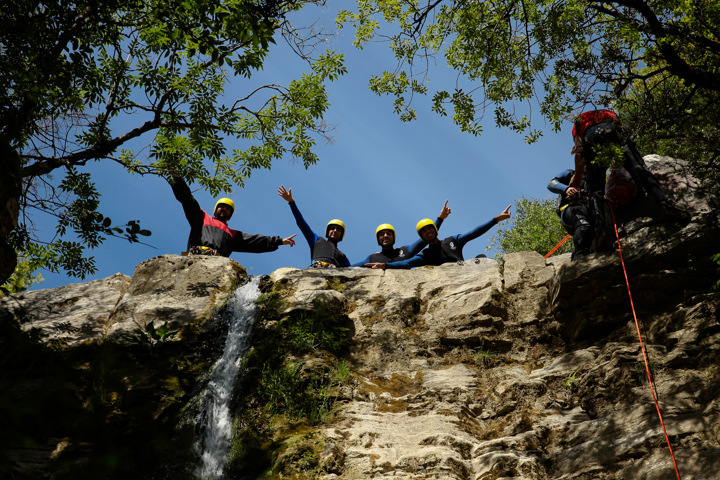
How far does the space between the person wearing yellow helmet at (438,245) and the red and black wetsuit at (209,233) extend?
300cm

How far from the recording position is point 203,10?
233 inches

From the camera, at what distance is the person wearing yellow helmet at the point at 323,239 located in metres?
11.9

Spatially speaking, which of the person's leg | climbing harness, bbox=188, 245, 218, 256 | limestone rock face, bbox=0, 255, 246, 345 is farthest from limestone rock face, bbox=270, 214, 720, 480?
climbing harness, bbox=188, 245, 218, 256

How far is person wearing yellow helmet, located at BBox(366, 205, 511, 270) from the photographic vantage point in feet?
37.4

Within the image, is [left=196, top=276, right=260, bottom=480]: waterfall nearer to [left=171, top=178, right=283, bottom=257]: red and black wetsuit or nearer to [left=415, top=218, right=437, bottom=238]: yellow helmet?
[left=171, top=178, right=283, bottom=257]: red and black wetsuit

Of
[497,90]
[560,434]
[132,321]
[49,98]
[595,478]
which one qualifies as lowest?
[595,478]

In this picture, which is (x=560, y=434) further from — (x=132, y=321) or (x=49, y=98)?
(x=49, y=98)

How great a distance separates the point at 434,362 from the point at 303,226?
207 inches

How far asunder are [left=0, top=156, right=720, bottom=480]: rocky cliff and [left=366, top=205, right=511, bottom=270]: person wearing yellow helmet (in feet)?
2.27

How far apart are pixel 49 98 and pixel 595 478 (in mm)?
7841

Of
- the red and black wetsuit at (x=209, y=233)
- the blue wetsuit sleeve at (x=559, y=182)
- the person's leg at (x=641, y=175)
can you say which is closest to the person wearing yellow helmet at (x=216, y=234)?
the red and black wetsuit at (x=209, y=233)

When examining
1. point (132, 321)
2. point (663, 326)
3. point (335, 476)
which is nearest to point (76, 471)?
point (335, 476)

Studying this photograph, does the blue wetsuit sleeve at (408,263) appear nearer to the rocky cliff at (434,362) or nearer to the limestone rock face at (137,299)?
the rocky cliff at (434,362)

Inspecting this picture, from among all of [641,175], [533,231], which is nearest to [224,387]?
[641,175]
